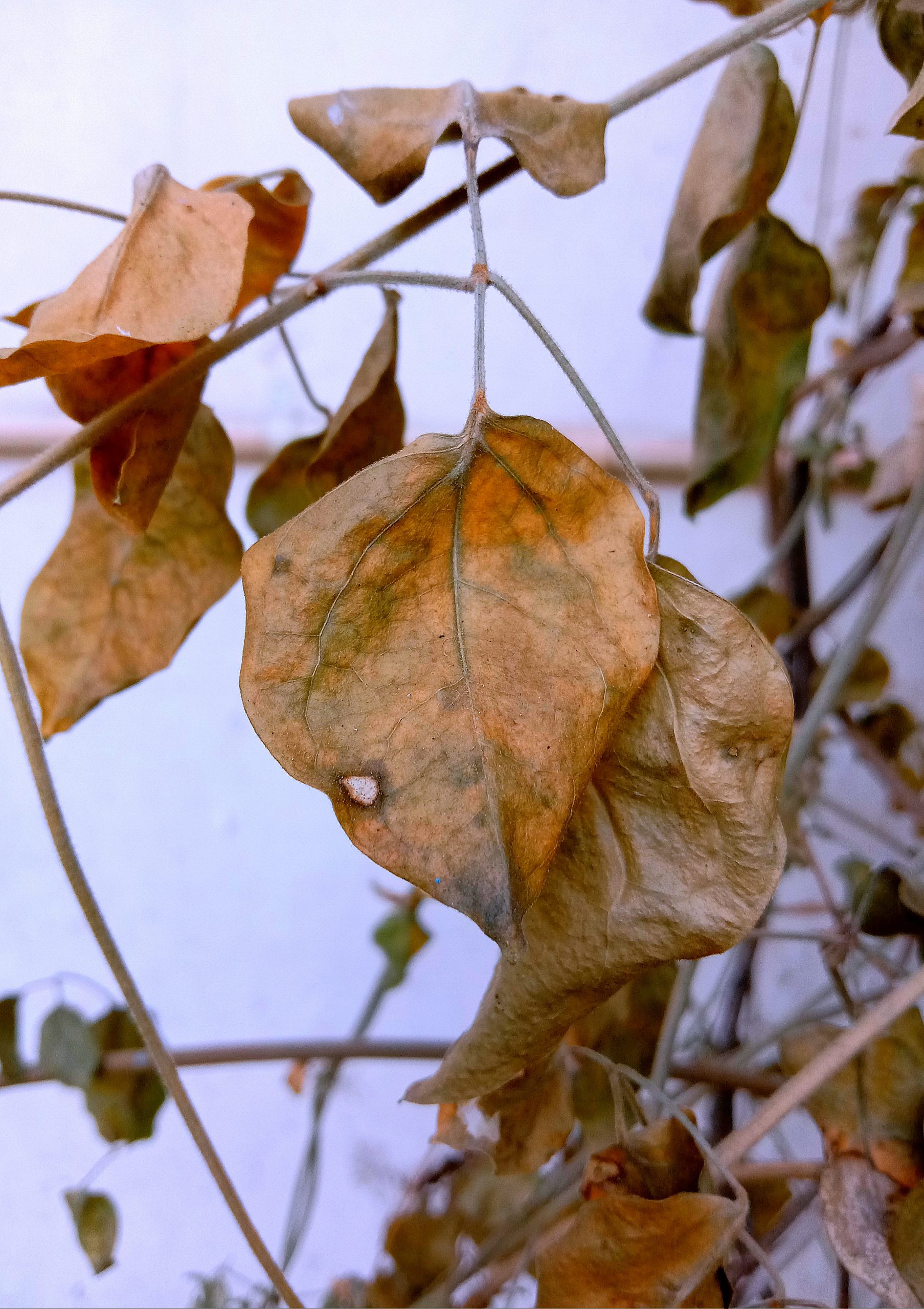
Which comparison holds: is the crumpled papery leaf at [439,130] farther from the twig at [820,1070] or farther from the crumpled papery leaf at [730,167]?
the twig at [820,1070]

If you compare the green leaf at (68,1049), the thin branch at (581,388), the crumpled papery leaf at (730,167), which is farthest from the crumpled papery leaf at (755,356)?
the green leaf at (68,1049)

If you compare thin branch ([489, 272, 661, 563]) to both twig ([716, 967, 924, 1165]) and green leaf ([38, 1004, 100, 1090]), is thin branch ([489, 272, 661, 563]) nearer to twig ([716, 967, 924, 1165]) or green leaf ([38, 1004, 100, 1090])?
twig ([716, 967, 924, 1165])

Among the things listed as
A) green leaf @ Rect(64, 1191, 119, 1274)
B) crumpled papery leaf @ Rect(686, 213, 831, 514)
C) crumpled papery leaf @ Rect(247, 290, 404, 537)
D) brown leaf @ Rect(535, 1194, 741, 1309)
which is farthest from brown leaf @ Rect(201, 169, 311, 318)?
green leaf @ Rect(64, 1191, 119, 1274)

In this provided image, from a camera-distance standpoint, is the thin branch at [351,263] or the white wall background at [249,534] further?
the white wall background at [249,534]

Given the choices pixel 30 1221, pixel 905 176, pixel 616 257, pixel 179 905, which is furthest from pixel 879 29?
pixel 30 1221

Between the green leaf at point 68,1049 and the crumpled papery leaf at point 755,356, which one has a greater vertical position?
the crumpled papery leaf at point 755,356
